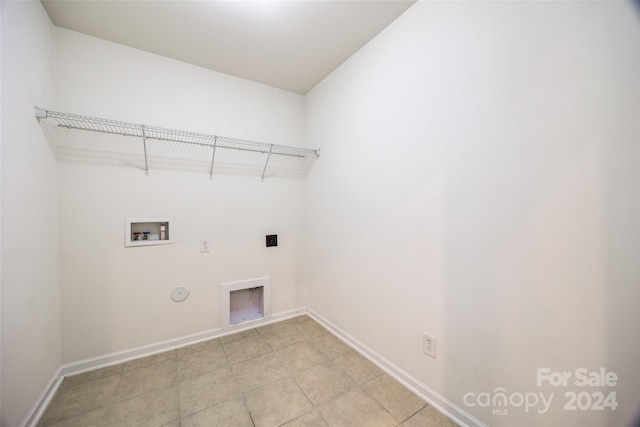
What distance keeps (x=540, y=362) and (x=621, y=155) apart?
0.89 metres

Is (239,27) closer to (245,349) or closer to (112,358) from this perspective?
(245,349)

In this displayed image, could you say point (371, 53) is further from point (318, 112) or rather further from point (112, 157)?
point (112, 157)

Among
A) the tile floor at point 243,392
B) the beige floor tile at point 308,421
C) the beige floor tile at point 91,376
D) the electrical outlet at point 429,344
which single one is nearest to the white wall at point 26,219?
the beige floor tile at point 91,376

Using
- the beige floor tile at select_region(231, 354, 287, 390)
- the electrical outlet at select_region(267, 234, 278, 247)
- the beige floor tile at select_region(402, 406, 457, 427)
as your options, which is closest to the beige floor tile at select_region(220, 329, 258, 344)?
the beige floor tile at select_region(231, 354, 287, 390)

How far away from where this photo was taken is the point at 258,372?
180 centimetres

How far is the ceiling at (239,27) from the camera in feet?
5.14

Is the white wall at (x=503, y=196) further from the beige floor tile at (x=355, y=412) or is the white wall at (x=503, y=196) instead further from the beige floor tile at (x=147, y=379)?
the beige floor tile at (x=147, y=379)

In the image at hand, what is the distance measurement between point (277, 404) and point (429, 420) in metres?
0.88

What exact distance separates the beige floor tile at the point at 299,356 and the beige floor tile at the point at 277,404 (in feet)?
0.56

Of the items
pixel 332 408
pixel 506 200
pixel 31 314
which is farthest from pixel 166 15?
pixel 332 408

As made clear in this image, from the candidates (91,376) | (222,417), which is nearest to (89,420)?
(91,376)

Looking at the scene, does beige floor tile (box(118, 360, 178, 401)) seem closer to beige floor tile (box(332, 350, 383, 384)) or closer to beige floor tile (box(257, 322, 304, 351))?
beige floor tile (box(257, 322, 304, 351))

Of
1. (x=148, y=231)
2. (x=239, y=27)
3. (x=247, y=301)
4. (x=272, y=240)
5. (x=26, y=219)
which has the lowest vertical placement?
(x=247, y=301)

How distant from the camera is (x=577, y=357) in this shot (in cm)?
99
